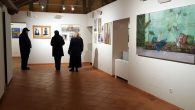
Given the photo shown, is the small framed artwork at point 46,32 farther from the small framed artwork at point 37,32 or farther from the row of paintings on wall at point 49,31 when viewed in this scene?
the small framed artwork at point 37,32

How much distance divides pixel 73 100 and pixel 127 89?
1746 millimetres

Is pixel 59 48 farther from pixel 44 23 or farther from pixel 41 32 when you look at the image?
pixel 44 23

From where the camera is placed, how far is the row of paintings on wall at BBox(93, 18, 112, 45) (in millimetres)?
8555

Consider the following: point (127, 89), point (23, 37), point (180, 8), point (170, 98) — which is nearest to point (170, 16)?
point (180, 8)

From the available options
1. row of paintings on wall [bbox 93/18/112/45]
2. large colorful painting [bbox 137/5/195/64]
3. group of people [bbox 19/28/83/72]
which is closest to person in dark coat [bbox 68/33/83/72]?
group of people [bbox 19/28/83/72]

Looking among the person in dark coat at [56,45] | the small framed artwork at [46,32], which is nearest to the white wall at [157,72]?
the person in dark coat at [56,45]

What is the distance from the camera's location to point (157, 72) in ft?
17.3

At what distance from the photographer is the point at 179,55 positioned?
177 inches

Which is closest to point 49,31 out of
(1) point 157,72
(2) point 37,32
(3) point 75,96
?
(2) point 37,32

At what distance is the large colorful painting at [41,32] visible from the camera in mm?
11562

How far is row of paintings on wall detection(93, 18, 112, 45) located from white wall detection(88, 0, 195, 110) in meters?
0.83

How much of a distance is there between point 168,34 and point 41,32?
8.12 m

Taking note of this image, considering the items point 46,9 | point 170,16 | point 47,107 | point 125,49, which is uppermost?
point 46,9

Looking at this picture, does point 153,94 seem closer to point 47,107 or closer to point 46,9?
point 47,107
